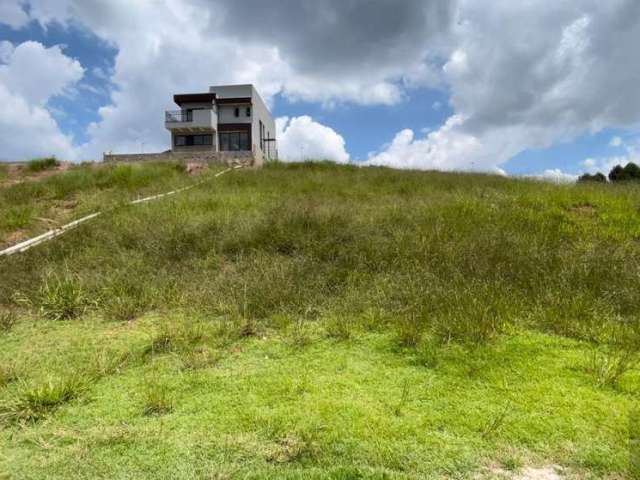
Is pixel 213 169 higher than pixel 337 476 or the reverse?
higher

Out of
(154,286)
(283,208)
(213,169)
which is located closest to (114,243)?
(154,286)

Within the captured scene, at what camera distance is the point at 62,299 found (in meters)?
5.43

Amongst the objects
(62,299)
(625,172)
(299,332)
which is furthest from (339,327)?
(625,172)

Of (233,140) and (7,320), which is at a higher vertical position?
(233,140)

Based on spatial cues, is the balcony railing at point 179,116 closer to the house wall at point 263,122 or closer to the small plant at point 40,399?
the house wall at point 263,122

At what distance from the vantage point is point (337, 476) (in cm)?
233

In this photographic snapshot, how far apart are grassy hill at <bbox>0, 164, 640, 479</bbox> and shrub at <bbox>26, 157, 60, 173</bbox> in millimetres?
9185

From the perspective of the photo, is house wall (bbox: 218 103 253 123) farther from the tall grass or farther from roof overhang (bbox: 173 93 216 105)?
the tall grass

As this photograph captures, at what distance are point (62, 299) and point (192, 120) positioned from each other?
135ft

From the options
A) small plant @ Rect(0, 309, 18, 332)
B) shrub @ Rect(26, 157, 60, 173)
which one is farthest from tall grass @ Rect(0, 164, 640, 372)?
shrub @ Rect(26, 157, 60, 173)

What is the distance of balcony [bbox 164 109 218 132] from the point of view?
1677 inches

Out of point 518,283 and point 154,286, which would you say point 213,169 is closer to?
point 154,286

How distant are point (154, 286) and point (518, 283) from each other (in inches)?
197

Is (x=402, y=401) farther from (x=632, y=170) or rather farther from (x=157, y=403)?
(x=632, y=170)
